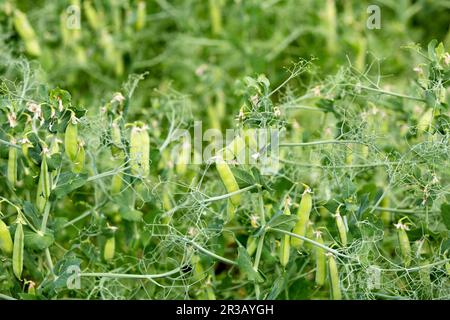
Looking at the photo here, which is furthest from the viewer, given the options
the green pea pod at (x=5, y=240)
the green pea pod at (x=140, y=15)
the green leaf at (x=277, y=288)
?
the green pea pod at (x=140, y=15)

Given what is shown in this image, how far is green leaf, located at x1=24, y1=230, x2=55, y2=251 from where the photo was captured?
146cm

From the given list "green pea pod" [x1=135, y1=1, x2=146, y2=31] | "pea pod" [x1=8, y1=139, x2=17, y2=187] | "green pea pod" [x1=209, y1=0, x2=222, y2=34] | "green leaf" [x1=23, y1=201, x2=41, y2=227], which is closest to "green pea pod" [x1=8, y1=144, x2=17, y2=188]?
"pea pod" [x1=8, y1=139, x2=17, y2=187]

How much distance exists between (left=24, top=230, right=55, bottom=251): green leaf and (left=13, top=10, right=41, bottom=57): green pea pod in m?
0.94

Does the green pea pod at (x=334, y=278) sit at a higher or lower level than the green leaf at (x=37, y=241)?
lower

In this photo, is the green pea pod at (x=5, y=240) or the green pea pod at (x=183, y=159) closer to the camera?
the green pea pod at (x=5, y=240)

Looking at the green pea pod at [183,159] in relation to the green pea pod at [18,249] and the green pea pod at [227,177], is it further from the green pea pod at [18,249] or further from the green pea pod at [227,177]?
the green pea pod at [18,249]

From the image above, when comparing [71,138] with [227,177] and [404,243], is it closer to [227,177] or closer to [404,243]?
[227,177]

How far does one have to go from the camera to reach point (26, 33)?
7.30 feet

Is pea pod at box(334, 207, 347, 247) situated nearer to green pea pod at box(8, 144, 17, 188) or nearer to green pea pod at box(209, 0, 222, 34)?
green pea pod at box(8, 144, 17, 188)

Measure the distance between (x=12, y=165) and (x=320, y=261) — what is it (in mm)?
709

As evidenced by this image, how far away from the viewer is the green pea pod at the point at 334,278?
4.85 feet

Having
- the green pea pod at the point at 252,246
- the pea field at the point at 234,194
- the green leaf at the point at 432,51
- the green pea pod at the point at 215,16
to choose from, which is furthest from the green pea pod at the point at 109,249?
the green pea pod at the point at 215,16

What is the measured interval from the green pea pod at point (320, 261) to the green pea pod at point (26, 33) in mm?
1194

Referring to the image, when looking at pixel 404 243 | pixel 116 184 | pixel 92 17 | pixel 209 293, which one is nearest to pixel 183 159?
pixel 116 184
